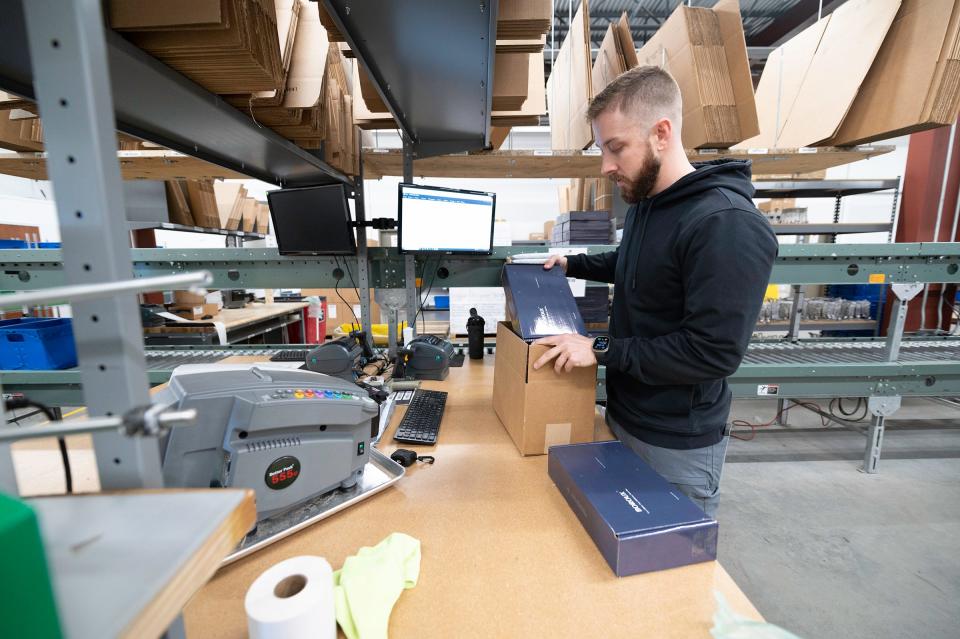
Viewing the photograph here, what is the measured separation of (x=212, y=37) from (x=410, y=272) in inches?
43.1

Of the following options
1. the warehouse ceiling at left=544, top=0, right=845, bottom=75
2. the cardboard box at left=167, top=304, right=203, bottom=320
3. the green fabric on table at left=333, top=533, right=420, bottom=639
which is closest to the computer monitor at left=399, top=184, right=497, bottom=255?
the green fabric on table at left=333, top=533, right=420, bottom=639

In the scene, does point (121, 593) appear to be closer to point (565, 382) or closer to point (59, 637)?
point (59, 637)

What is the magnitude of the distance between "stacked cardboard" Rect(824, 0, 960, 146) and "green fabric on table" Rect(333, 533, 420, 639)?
2446mm

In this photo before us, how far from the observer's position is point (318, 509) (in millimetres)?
769

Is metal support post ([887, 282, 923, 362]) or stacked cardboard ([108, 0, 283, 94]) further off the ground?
stacked cardboard ([108, 0, 283, 94])

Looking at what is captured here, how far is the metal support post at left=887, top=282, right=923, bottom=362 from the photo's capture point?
6.26 ft

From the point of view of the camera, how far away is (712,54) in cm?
171

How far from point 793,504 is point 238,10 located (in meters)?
3.24

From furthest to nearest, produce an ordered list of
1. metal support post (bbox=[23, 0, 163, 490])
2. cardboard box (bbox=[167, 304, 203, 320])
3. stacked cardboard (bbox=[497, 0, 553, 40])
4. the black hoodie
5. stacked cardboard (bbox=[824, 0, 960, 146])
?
cardboard box (bbox=[167, 304, 203, 320]), stacked cardboard (bbox=[824, 0, 960, 146]), stacked cardboard (bbox=[497, 0, 553, 40]), the black hoodie, metal support post (bbox=[23, 0, 163, 490])

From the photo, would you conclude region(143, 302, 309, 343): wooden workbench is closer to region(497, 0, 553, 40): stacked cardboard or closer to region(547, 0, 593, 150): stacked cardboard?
region(497, 0, 553, 40): stacked cardboard

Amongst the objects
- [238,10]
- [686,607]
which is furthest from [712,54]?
[686,607]

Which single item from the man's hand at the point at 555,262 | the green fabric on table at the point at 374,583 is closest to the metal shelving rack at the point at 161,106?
the green fabric on table at the point at 374,583

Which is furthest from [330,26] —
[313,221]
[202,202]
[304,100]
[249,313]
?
[249,313]

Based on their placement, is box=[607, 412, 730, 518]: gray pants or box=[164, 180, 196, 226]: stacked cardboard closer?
box=[607, 412, 730, 518]: gray pants
